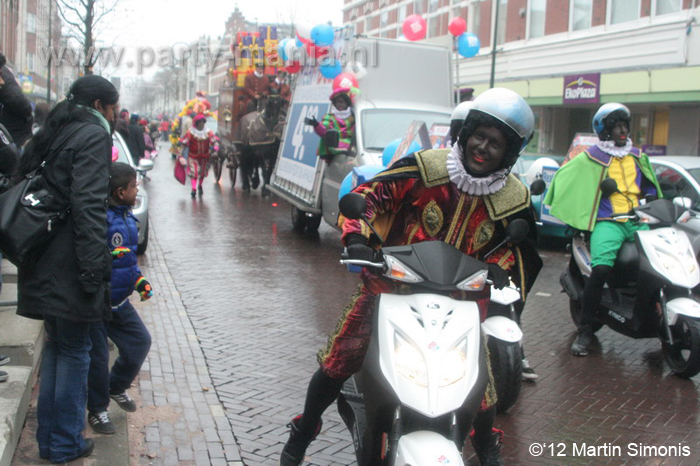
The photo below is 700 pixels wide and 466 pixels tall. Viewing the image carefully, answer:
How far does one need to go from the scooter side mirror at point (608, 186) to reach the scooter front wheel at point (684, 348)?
1069mm

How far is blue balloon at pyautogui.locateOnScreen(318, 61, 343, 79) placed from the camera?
11.5 meters

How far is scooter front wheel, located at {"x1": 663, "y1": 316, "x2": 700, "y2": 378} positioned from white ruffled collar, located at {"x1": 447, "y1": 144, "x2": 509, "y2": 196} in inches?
112

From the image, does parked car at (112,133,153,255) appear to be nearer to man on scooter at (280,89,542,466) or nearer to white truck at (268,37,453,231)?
white truck at (268,37,453,231)

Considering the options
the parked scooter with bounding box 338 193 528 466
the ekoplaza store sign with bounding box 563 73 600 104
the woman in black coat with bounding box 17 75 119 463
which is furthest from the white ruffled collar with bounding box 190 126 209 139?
the parked scooter with bounding box 338 193 528 466

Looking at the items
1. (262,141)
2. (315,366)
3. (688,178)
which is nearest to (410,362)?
(315,366)

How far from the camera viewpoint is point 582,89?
24734mm

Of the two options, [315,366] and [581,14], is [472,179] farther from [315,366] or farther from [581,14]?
[581,14]

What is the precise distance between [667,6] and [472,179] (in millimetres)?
20988

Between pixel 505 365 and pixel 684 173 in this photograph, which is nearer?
pixel 505 365

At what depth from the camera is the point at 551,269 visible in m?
10.4

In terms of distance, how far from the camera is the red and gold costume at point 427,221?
342 centimetres

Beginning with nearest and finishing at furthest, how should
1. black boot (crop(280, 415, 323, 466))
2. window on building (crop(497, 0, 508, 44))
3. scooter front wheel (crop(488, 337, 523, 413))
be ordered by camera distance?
black boot (crop(280, 415, 323, 466))
scooter front wheel (crop(488, 337, 523, 413))
window on building (crop(497, 0, 508, 44))

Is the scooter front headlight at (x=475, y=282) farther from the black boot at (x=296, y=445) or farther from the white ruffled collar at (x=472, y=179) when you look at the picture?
the black boot at (x=296, y=445)

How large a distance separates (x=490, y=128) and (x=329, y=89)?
8.62m
